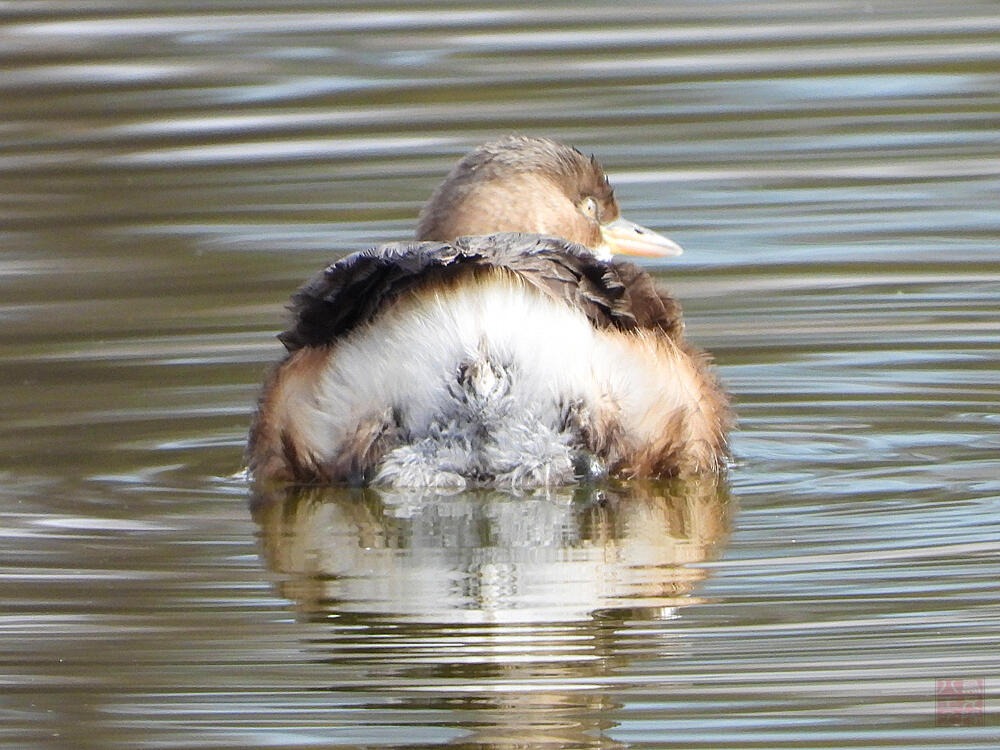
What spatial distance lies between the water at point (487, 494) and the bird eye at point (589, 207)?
0.72m

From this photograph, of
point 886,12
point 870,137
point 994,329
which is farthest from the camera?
point 886,12

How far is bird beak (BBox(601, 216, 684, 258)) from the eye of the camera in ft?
28.8

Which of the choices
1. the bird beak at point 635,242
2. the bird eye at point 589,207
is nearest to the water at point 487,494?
the bird beak at point 635,242

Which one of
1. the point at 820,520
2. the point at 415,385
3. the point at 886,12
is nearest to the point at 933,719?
the point at 820,520

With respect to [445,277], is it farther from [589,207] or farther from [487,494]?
[589,207]

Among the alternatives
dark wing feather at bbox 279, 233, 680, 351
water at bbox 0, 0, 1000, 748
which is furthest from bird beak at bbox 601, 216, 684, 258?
dark wing feather at bbox 279, 233, 680, 351

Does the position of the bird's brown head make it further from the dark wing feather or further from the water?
the dark wing feather

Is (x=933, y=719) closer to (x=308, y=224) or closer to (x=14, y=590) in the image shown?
(x=14, y=590)

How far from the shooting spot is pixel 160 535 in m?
6.59

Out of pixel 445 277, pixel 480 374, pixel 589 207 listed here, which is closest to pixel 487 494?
pixel 480 374

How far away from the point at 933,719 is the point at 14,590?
7.77 ft

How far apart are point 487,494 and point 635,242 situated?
7.35 ft

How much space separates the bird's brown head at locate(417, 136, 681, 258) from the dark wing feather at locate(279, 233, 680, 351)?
111 cm

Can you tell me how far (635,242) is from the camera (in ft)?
29.1
